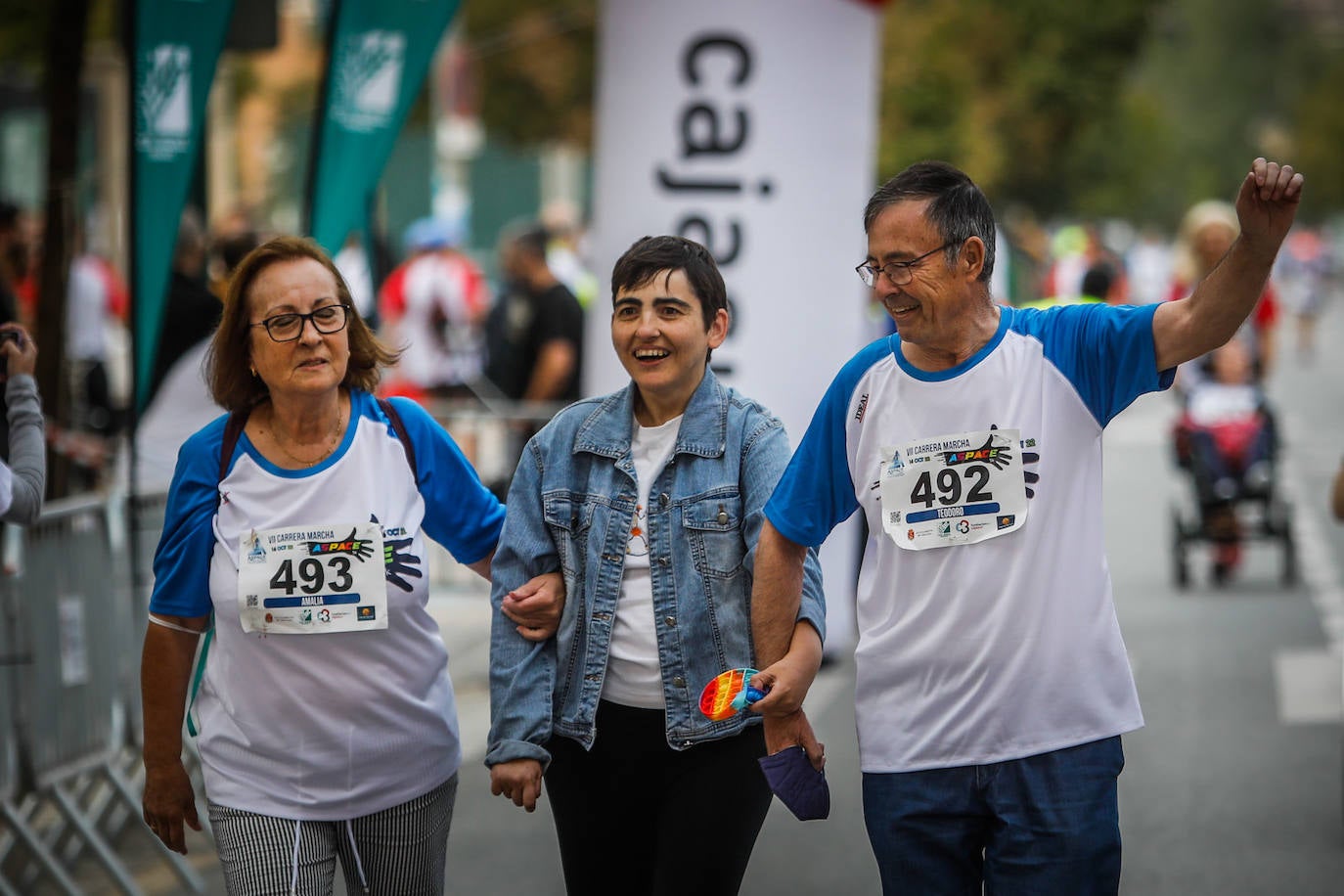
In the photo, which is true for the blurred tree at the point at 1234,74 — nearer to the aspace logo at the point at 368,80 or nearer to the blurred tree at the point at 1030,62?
the blurred tree at the point at 1030,62

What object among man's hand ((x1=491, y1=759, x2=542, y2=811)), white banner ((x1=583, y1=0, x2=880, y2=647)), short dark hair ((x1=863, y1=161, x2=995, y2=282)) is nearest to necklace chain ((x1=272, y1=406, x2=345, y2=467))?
man's hand ((x1=491, y1=759, x2=542, y2=811))

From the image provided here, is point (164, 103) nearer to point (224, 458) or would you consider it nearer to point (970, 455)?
point (224, 458)

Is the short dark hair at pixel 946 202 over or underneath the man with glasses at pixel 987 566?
over

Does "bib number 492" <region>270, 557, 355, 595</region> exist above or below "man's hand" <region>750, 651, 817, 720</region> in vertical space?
above

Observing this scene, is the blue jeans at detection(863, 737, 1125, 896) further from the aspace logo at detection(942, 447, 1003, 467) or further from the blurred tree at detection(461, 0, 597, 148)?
the blurred tree at detection(461, 0, 597, 148)

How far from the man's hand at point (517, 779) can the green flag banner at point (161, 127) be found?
3.54 meters

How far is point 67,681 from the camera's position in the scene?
5.90 metres

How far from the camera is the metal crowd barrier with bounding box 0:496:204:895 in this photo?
18.7 ft

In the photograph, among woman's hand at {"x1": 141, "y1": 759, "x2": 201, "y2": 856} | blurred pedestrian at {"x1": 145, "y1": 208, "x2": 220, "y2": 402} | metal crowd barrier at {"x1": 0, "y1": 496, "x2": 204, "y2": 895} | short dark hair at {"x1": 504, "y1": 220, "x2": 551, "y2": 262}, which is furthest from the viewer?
short dark hair at {"x1": 504, "y1": 220, "x2": 551, "y2": 262}

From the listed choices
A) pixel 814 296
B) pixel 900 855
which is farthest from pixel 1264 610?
pixel 900 855

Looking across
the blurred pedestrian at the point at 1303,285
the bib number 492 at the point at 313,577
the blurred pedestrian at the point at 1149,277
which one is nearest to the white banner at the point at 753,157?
the bib number 492 at the point at 313,577

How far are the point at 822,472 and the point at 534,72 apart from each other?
127ft

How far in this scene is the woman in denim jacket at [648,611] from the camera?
150 inches

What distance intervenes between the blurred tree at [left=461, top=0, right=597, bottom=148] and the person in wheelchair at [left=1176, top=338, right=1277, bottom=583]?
28.8 metres
